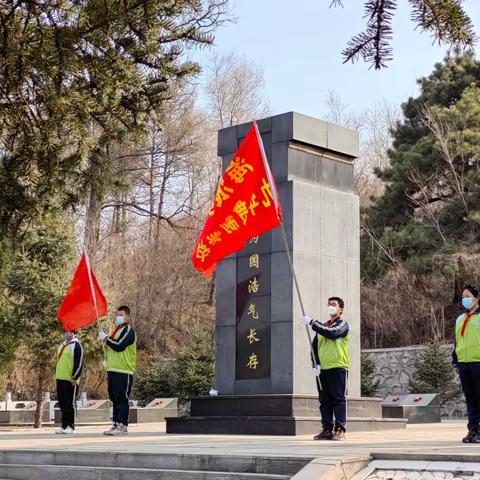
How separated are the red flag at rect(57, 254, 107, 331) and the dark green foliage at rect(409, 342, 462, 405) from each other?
12709 millimetres

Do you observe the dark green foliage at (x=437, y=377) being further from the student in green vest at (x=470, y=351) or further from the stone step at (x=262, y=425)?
the student in green vest at (x=470, y=351)

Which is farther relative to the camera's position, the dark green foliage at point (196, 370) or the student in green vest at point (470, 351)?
the dark green foliage at point (196, 370)

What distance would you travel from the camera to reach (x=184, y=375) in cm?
2428

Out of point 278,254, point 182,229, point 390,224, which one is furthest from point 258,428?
point 182,229

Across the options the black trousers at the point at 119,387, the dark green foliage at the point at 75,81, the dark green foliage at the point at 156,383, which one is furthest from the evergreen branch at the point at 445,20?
the dark green foliage at the point at 156,383

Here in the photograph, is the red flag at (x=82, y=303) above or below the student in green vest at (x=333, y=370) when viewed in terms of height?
above

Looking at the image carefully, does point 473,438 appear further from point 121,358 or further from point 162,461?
point 121,358

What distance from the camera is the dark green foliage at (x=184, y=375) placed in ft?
78.5

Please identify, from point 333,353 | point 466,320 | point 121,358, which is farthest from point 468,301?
point 121,358

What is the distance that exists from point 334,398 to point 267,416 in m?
2.01

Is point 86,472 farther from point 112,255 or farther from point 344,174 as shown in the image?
point 112,255

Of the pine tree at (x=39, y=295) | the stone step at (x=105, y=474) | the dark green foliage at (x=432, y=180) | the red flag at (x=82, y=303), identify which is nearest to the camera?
the stone step at (x=105, y=474)

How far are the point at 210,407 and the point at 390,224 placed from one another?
19.2 metres

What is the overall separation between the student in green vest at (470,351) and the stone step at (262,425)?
8.98 ft
